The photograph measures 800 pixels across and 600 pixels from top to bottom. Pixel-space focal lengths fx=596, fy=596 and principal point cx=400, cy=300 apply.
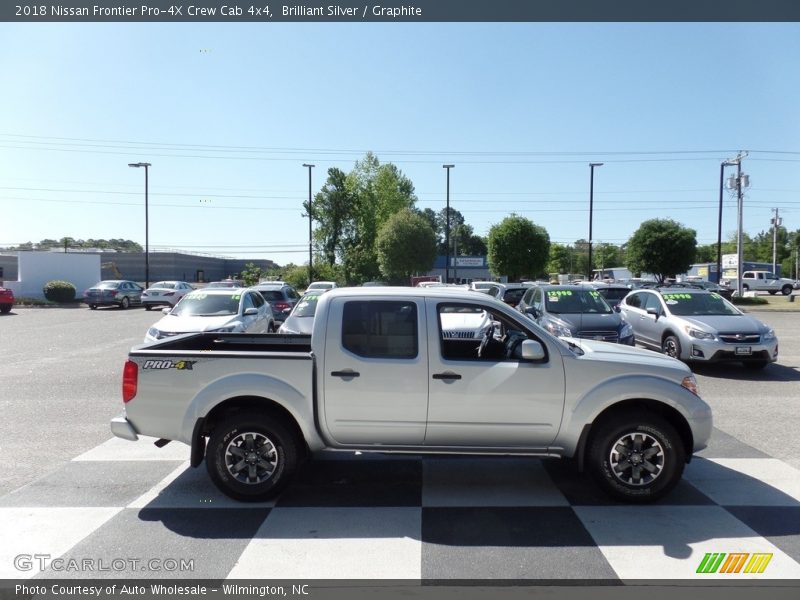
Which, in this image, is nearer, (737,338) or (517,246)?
(737,338)

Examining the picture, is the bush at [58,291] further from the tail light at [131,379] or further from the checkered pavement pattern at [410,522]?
the tail light at [131,379]

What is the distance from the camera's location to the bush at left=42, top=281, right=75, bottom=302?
3453cm

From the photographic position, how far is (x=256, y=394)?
5027 millimetres

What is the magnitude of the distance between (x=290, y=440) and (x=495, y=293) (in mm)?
16485

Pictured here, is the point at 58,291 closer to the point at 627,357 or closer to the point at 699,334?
the point at 699,334

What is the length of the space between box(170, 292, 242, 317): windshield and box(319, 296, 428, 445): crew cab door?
8.27 meters

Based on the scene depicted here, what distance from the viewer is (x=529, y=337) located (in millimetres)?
5273

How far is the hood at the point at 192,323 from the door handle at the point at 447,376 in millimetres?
7561

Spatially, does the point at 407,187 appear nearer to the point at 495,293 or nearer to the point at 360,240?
the point at 360,240

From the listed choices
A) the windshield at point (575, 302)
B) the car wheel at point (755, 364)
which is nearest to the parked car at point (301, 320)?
the windshield at point (575, 302)

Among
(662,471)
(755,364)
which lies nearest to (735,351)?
(755,364)

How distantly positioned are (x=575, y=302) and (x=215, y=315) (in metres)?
8.06

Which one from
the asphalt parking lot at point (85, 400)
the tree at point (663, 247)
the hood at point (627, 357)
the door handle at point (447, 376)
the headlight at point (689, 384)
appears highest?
the tree at point (663, 247)

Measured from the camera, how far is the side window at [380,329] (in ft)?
17.0
